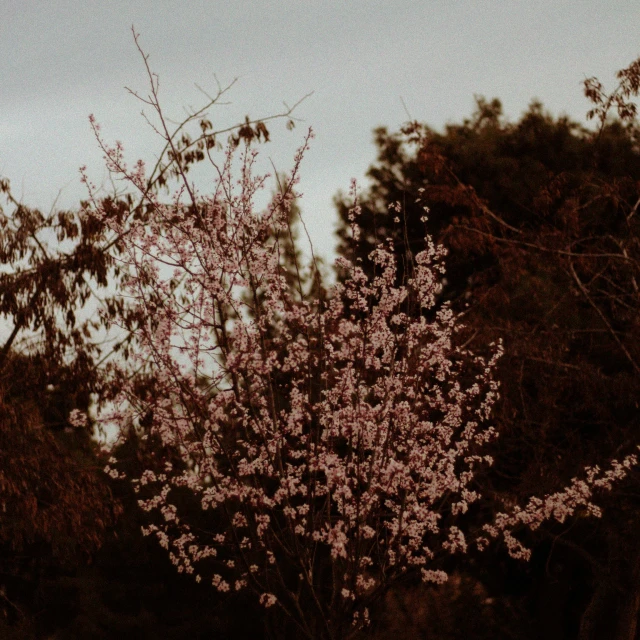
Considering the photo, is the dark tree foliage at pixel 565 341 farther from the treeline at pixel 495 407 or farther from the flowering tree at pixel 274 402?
the flowering tree at pixel 274 402

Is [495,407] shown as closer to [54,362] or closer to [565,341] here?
[565,341]

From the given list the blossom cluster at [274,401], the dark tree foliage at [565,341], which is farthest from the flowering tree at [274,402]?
the dark tree foliage at [565,341]

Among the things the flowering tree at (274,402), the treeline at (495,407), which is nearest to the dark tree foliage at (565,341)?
the treeline at (495,407)

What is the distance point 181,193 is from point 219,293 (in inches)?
34.3

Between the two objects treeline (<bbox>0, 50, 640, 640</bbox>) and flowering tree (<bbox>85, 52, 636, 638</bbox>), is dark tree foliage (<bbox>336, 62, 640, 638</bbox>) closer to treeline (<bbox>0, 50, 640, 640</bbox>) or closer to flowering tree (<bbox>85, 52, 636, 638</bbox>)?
treeline (<bbox>0, 50, 640, 640</bbox>)

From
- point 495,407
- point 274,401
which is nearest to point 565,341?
point 495,407

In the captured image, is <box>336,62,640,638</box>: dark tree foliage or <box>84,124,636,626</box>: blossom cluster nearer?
<box>84,124,636,626</box>: blossom cluster

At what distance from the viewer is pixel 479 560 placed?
1223 cm

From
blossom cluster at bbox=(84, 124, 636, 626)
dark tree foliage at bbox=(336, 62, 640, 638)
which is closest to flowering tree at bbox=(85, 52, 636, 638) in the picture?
blossom cluster at bbox=(84, 124, 636, 626)

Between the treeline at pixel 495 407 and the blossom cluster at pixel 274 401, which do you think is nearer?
the blossom cluster at pixel 274 401

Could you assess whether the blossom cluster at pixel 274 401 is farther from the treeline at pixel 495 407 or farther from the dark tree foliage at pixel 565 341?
the dark tree foliage at pixel 565 341

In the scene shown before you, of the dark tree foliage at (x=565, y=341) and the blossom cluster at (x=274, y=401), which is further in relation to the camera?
the dark tree foliage at (x=565, y=341)

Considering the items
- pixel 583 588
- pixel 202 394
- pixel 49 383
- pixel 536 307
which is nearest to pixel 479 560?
pixel 583 588

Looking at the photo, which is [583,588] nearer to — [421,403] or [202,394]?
[421,403]
